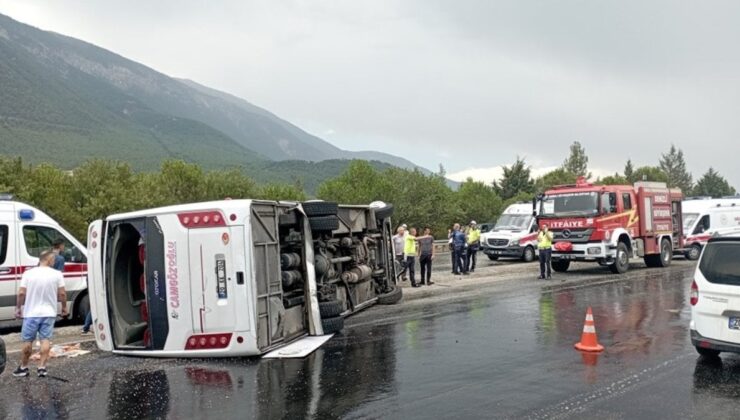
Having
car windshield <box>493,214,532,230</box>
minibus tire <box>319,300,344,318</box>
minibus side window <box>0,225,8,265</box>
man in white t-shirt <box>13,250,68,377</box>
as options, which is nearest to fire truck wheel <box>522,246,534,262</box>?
car windshield <box>493,214,532,230</box>

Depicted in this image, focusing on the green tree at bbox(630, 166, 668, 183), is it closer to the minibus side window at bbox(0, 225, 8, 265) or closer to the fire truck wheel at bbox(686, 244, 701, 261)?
the fire truck wheel at bbox(686, 244, 701, 261)

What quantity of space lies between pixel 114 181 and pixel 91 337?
47149mm

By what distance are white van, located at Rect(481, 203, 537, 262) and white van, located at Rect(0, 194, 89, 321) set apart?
1778cm

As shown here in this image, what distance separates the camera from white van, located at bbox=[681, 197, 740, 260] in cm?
2602

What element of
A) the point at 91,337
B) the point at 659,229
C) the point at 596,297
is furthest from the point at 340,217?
the point at 659,229

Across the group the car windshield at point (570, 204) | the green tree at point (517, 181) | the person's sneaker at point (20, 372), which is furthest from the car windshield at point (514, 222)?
the green tree at point (517, 181)

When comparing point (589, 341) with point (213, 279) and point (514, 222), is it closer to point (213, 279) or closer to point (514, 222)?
point (213, 279)

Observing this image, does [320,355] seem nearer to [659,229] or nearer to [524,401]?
[524,401]

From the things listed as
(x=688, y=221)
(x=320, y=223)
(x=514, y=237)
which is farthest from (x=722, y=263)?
(x=688, y=221)

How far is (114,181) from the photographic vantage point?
179 ft

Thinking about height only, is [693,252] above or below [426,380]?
below

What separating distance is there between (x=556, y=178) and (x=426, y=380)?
85718 millimetres

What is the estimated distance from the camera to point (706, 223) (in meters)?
26.3

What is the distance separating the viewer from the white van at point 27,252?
1114 cm
